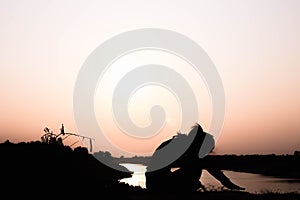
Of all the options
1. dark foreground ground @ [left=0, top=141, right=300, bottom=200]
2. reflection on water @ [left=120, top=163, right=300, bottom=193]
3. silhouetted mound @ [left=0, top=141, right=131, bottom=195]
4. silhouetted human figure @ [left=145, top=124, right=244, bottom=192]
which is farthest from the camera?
reflection on water @ [left=120, top=163, right=300, bottom=193]

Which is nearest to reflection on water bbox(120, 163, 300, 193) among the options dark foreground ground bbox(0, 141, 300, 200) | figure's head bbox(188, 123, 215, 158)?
dark foreground ground bbox(0, 141, 300, 200)

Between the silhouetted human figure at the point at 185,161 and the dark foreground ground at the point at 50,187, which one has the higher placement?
the silhouetted human figure at the point at 185,161

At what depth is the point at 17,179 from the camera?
2208 centimetres

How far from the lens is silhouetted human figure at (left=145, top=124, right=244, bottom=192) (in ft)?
62.0

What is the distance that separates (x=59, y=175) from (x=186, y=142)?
1014 cm

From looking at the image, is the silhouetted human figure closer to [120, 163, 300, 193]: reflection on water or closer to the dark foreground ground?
the dark foreground ground

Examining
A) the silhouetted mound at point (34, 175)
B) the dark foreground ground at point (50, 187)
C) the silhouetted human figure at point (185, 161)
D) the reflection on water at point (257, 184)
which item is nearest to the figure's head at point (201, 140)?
the silhouetted human figure at point (185, 161)

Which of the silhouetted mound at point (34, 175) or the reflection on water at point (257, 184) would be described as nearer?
the silhouetted mound at point (34, 175)

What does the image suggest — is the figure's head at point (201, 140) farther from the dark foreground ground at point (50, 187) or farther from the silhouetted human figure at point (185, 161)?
the dark foreground ground at point (50, 187)

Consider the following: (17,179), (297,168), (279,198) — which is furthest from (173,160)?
(297,168)

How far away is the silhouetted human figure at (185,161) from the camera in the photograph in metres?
18.9

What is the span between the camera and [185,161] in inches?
760

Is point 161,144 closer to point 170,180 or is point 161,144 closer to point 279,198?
point 170,180

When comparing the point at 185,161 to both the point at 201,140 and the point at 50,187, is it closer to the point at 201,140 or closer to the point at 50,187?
the point at 201,140
